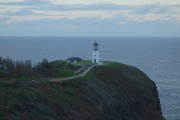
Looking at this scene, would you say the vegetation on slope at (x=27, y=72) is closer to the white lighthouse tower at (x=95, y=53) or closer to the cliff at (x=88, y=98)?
the cliff at (x=88, y=98)

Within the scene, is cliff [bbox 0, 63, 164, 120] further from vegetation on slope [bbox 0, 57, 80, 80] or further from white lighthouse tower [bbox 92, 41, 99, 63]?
white lighthouse tower [bbox 92, 41, 99, 63]

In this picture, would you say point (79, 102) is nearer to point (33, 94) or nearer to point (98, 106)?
point (98, 106)

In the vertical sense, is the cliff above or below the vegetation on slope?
below

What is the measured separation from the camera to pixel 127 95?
41156 millimetres

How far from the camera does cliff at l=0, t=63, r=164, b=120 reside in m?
25.6

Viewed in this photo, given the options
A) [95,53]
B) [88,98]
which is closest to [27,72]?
[88,98]

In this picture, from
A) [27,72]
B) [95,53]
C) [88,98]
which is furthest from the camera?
[95,53]

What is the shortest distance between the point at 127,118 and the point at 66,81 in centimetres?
804

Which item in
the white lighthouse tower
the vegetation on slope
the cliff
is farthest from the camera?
the white lighthouse tower

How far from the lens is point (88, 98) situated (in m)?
33.2

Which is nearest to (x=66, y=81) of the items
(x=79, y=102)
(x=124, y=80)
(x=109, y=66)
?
(x=79, y=102)

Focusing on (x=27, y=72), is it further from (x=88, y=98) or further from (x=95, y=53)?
(x=95, y=53)

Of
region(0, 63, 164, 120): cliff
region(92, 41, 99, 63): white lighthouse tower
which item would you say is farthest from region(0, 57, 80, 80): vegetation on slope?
region(92, 41, 99, 63): white lighthouse tower

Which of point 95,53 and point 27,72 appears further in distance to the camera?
point 95,53
